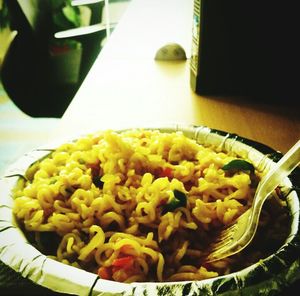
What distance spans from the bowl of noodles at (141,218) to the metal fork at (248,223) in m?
0.01

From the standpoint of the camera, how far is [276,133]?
1.06m

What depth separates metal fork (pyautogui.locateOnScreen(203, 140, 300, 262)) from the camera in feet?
1.89

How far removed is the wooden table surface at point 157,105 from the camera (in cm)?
110

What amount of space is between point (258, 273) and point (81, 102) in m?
0.95

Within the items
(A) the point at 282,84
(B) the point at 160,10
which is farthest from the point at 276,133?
(B) the point at 160,10

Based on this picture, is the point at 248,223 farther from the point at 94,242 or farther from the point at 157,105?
the point at 157,105

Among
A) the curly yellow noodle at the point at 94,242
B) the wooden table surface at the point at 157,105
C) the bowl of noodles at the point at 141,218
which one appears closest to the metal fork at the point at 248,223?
the bowl of noodles at the point at 141,218

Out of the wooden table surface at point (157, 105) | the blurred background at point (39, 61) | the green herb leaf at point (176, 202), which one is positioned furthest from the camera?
the blurred background at point (39, 61)

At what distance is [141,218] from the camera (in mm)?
620

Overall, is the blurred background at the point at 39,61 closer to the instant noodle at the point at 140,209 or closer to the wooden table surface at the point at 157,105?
the wooden table surface at the point at 157,105

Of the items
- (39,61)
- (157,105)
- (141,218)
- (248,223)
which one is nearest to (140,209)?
(141,218)

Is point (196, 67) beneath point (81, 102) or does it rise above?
above

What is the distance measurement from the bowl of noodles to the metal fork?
0.05 ft

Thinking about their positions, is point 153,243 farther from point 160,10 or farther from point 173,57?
point 160,10
